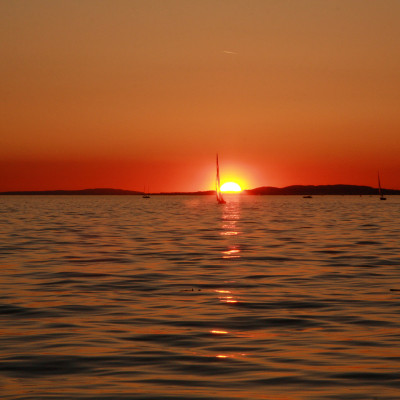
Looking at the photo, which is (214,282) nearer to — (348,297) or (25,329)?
(348,297)

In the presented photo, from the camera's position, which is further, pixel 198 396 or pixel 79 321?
pixel 79 321

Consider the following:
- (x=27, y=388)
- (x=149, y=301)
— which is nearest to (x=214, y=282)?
(x=149, y=301)

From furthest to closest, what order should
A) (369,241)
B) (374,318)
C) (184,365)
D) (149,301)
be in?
(369,241)
(149,301)
(374,318)
(184,365)

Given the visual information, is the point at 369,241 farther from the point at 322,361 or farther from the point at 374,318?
the point at 322,361

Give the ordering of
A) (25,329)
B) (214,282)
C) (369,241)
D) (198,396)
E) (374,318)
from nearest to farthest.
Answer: (198,396)
(25,329)
(374,318)
(214,282)
(369,241)

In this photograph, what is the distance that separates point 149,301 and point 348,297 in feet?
17.4

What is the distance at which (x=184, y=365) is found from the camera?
12.5 m

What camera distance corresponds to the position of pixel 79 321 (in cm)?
1656

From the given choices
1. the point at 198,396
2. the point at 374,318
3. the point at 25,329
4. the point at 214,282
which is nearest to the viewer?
the point at 198,396

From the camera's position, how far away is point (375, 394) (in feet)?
35.1

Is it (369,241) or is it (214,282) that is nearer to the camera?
(214,282)

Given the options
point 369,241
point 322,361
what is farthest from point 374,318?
point 369,241

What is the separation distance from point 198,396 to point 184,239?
3594 cm

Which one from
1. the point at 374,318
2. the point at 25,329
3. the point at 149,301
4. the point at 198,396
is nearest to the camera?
the point at 198,396
